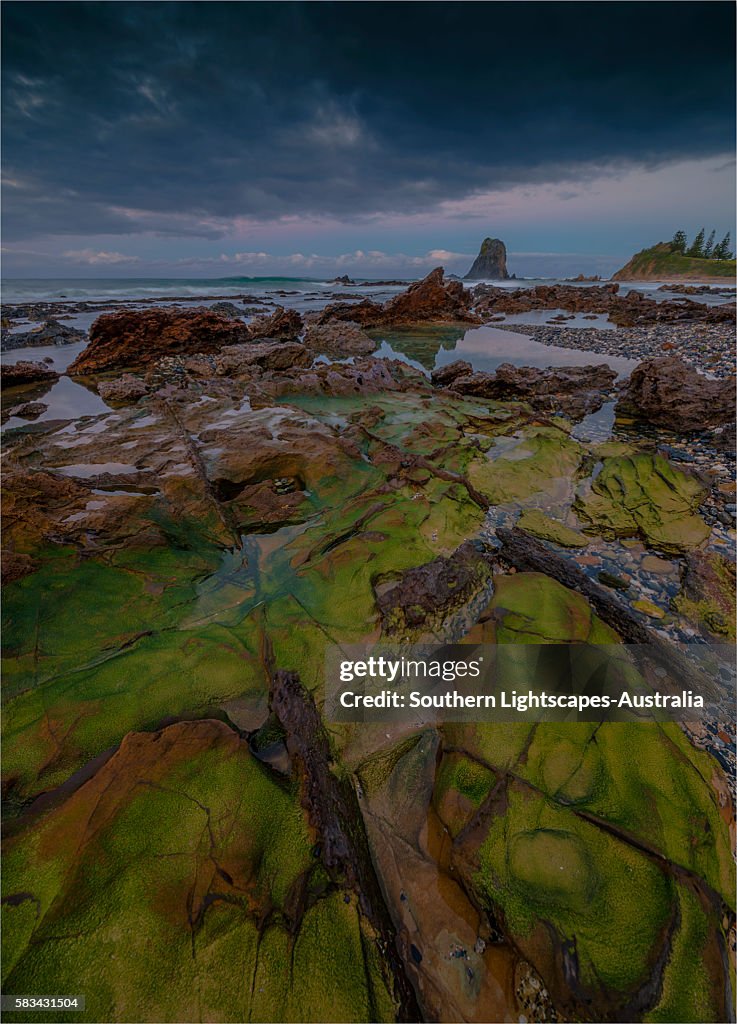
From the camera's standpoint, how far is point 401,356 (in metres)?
22.5

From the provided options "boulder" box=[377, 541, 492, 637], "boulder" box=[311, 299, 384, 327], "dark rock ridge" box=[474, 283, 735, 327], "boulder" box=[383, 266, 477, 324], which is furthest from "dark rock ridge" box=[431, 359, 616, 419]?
"boulder" box=[383, 266, 477, 324]

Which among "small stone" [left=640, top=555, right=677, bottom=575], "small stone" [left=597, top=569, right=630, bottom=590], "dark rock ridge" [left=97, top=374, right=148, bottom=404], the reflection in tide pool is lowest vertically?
"small stone" [left=597, top=569, right=630, bottom=590]

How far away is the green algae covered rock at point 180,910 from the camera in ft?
6.85

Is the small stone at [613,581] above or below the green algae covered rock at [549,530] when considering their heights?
below

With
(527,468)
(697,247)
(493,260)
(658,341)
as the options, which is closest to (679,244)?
(697,247)

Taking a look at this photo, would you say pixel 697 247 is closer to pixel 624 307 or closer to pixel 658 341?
pixel 624 307

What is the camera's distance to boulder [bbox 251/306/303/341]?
1076 inches

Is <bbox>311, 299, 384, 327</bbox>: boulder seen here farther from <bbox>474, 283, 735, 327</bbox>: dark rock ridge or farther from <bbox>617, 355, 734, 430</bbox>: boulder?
<bbox>617, 355, 734, 430</bbox>: boulder

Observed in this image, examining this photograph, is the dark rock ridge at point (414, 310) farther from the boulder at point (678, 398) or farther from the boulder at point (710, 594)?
the boulder at point (710, 594)

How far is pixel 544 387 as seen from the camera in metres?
14.0

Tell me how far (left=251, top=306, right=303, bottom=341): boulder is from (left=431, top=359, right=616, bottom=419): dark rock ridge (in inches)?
678

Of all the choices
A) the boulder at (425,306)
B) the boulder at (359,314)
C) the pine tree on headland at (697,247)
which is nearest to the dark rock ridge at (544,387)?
the boulder at (359,314)

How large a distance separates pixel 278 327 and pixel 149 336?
29.7ft

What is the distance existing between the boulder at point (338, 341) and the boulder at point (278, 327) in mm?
2710
